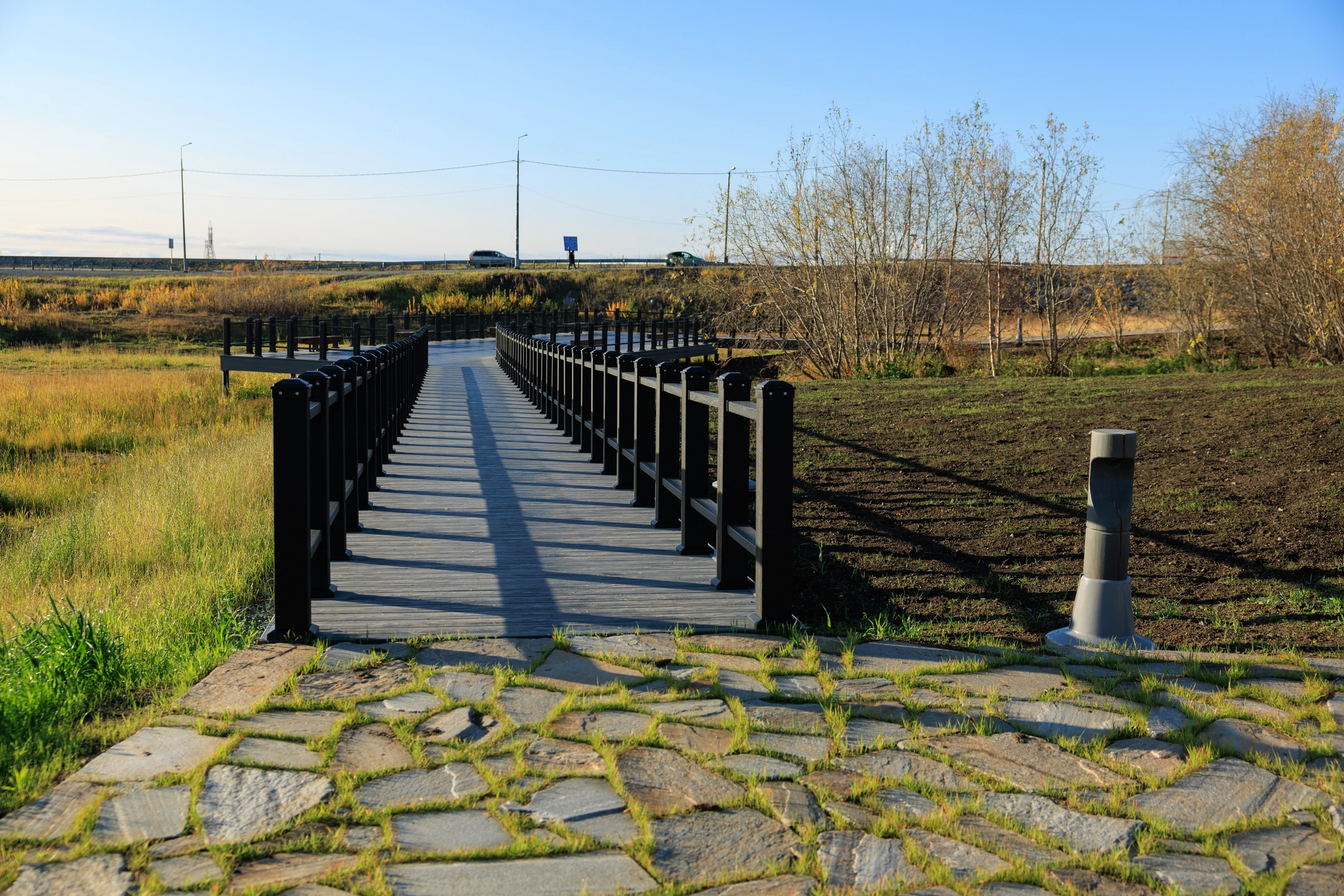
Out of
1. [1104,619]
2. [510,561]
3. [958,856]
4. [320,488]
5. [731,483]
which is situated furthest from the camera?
[510,561]

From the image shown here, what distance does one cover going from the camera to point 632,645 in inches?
191

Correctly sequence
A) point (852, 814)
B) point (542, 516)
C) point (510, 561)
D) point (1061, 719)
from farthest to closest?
point (542, 516) → point (510, 561) → point (1061, 719) → point (852, 814)

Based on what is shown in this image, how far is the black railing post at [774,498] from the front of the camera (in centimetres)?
507

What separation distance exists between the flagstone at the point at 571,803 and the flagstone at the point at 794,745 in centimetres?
61

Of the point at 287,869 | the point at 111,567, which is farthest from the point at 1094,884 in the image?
the point at 111,567

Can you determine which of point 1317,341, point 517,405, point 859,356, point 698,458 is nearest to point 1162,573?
point 698,458

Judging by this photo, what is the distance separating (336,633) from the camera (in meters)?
4.96

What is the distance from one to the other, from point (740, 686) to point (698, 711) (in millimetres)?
345

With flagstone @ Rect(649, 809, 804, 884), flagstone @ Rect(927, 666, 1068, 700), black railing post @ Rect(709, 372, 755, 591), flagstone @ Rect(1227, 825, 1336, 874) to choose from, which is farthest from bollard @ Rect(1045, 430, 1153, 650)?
flagstone @ Rect(649, 809, 804, 884)

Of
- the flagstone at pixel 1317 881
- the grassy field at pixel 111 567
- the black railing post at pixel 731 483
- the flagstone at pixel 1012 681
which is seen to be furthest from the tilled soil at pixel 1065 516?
the grassy field at pixel 111 567

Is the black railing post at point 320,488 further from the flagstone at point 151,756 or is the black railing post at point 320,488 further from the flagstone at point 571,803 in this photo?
the flagstone at point 571,803

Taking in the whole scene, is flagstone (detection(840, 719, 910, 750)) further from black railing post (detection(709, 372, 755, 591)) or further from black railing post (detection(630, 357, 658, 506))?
black railing post (detection(630, 357, 658, 506))

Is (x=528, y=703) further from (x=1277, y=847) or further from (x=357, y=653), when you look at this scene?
(x=1277, y=847)

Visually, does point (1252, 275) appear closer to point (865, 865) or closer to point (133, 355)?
point (865, 865)
